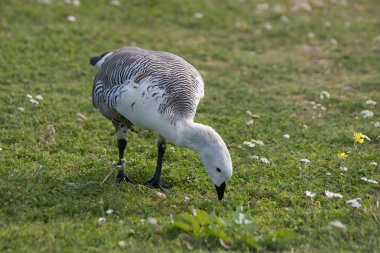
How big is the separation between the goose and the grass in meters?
0.59

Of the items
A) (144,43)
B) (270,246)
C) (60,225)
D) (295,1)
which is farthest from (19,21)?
(270,246)

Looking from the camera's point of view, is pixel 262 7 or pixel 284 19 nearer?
pixel 284 19

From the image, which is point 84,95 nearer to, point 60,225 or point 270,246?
point 60,225

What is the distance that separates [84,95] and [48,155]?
2659 millimetres

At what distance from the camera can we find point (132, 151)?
27.5 ft

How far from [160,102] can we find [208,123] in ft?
10.2

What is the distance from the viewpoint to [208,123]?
9547 millimetres

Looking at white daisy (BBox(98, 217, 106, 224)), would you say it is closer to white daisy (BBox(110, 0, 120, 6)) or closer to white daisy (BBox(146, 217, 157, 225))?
white daisy (BBox(146, 217, 157, 225))

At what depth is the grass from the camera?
5875mm

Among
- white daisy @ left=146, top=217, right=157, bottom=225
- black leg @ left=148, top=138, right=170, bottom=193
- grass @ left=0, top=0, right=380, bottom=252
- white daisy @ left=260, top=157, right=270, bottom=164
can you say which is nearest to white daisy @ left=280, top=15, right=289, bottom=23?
grass @ left=0, top=0, right=380, bottom=252

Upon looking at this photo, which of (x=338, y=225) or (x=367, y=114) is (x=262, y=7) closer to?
(x=367, y=114)

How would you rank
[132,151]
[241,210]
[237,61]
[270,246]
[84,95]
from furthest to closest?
[237,61]
[84,95]
[132,151]
[241,210]
[270,246]

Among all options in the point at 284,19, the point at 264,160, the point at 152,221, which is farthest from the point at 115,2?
the point at 152,221

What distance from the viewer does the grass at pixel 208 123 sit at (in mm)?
5875
